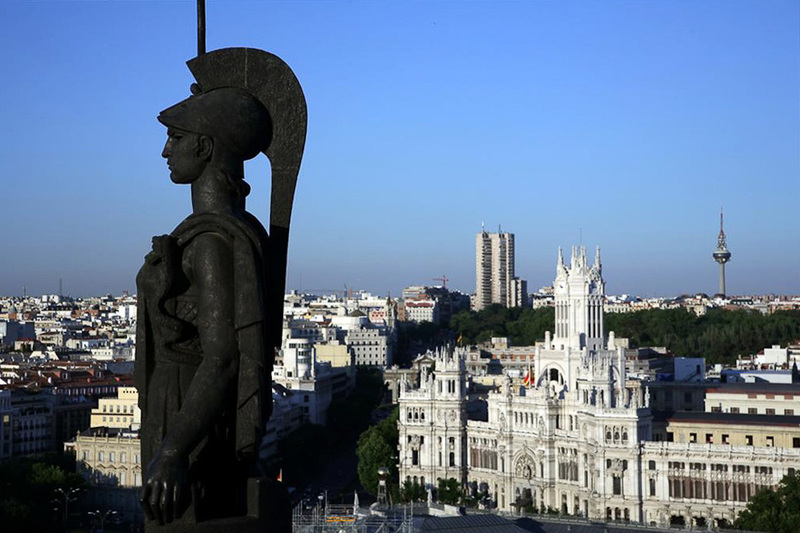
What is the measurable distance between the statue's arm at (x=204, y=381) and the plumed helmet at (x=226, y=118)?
0.77m

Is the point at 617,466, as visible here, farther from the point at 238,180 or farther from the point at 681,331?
the point at 681,331

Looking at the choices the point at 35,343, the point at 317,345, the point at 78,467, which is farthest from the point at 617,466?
the point at 35,343

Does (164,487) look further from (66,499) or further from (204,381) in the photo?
(66,499)

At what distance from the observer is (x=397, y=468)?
70.5 meters

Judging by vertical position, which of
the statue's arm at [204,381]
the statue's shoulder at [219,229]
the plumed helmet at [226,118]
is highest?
the plumed helmet at [226,118]

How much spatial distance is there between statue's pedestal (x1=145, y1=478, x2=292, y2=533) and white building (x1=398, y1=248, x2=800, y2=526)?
1986 inches

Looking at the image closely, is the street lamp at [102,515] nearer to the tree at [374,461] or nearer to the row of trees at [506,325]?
the tree at [374,461]

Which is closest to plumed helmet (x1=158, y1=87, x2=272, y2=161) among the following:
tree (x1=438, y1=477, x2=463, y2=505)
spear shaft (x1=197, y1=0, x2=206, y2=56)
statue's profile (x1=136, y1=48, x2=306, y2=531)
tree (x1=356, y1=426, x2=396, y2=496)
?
statue's profile (x1=136, y1=48, x2=306, y2=531)

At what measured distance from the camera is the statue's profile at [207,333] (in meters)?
7.64

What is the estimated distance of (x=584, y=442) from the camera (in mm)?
60938

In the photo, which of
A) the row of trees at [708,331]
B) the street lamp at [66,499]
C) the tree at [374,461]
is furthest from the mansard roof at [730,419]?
the row of trees at [708,331]

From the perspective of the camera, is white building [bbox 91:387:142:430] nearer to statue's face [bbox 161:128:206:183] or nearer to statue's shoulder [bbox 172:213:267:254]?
statue's face [bbox 161:128:206:183]

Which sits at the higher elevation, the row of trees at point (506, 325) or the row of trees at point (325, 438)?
the row of trees at point (506, 325)

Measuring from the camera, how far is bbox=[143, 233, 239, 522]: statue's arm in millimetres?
7418
